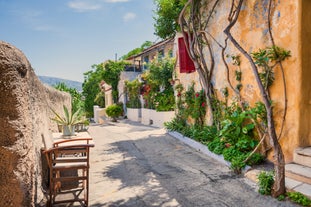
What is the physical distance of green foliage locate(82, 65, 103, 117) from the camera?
32875 mm

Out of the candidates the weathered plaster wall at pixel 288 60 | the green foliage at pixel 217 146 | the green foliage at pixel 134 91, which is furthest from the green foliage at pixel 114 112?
the weathered plaster wall at pixel 288 60

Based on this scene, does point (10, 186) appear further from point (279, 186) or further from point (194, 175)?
point (279, 186)

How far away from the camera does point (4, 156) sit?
2.44m

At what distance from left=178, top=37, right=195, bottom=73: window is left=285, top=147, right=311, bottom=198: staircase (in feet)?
16.4

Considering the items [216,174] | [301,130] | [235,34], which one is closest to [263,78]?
[301,130]

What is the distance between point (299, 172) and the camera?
3.68m

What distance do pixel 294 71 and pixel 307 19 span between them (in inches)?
39.3

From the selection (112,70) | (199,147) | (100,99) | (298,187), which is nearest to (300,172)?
(298,187)

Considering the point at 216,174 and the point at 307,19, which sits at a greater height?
the point at 307,19

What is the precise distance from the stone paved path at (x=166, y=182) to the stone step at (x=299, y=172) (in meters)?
0.62

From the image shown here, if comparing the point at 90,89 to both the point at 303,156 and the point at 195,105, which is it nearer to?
the point at 195,105

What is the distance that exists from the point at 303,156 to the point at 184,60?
5.45m

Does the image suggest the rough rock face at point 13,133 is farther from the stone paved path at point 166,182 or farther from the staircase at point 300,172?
the staircase at point 300,172

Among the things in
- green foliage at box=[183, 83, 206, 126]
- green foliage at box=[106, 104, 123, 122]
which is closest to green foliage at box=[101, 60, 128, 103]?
green foliage at box=[106, 104, 123, 122]
